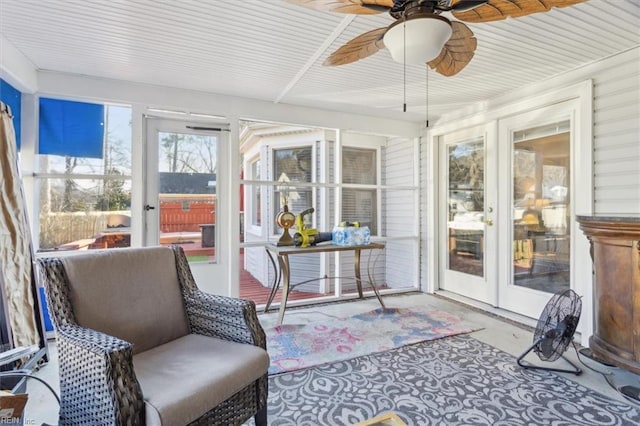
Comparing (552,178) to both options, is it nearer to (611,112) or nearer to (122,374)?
(611,112)

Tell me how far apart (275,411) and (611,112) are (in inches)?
137

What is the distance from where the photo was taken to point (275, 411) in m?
2.05

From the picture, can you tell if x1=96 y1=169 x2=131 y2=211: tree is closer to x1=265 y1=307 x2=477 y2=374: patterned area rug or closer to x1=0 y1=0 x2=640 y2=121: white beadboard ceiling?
x1=0 y1=0 x2=640 y2=121: white beadboard ceiling

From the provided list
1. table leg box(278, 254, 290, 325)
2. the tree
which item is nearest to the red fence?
the tree

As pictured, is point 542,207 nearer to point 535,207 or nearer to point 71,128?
point 535,207

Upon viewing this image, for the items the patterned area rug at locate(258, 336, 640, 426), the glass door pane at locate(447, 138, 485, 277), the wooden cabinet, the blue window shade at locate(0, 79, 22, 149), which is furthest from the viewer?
the glass door pane at locate(447, 138, 485, 277)

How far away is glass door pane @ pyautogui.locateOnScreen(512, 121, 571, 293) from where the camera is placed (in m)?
3.34

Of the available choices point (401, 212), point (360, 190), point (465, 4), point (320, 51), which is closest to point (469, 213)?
point (401, 212)

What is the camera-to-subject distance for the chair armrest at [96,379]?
4.23 feet

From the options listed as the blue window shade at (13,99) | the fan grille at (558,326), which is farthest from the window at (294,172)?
the fan grille at (558,326)

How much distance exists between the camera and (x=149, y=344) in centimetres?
184

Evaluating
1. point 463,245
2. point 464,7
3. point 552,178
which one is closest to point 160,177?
point 464,7

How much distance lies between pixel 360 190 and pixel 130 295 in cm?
389

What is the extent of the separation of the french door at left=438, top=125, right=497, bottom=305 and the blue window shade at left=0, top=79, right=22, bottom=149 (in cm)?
481
